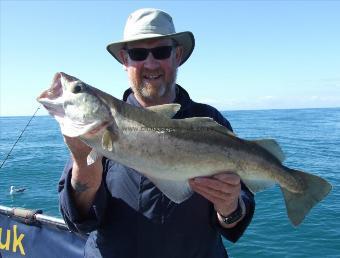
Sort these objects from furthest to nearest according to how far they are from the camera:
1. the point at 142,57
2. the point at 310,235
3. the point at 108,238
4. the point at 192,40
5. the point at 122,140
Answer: the point at 310,235, the point at 192,40, the point at 142,57, the point at 108,238, the point at 122,140

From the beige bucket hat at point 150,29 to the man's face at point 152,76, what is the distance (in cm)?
10

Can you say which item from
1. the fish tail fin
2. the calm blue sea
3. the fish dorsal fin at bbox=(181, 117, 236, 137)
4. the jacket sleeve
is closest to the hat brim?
the fish dorsal fin at bbox=(181, 117, 236, 137)

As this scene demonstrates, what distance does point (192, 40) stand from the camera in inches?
185

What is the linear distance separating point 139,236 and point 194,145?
3.30ft

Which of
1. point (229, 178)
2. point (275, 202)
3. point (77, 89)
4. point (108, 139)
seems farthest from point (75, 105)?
point (275, 202)

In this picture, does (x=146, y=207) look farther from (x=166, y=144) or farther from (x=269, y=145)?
(x=269, y=145)

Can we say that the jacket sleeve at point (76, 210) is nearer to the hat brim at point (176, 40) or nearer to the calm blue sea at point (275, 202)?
the hat brim at point (176, 40)

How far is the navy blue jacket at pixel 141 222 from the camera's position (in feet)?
12.4

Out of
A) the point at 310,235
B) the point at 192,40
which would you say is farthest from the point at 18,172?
the point at 192,40

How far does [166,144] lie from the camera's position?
12.1ft

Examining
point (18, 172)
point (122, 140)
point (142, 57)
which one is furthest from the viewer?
point (18, 172)

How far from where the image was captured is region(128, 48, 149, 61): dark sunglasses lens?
425cm

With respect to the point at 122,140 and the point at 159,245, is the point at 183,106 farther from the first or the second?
the point at 159,245

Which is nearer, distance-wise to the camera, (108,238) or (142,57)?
(108,238)
